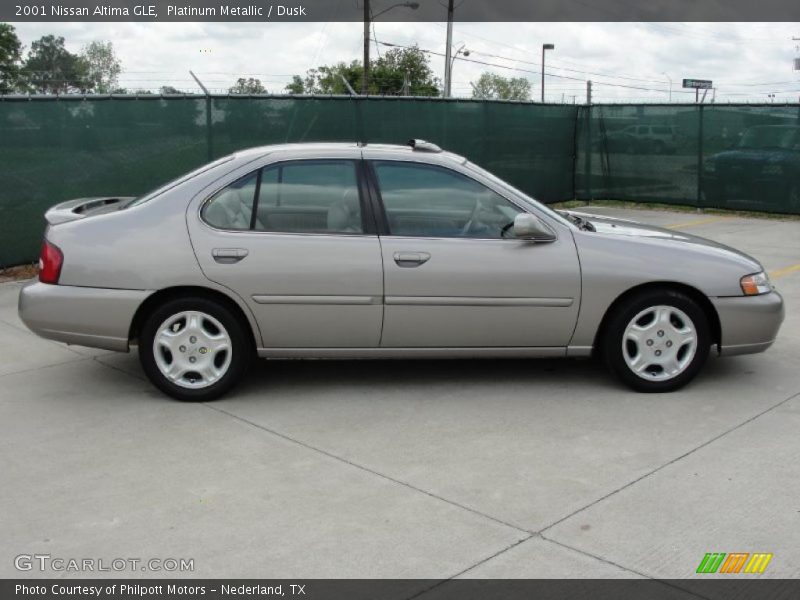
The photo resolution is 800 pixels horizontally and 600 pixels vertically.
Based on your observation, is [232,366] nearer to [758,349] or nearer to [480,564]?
[480,564]

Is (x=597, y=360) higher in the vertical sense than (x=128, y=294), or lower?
lower

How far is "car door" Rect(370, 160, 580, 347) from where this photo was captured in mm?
5531

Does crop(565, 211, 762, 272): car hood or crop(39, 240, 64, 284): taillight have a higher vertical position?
crop(565, 211, 762, 272): car hood

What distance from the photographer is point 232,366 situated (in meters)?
5.53

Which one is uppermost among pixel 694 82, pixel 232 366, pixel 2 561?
pixel 694 82

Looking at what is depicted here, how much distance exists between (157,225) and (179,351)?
2.49 ft

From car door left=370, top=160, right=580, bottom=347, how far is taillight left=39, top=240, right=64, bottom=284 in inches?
76.0

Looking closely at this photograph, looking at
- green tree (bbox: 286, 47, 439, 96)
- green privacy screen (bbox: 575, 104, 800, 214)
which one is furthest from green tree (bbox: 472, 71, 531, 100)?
green privacy screen (bbox: 575, 104, 800, 214)

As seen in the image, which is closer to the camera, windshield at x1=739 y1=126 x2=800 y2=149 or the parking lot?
the parking lot

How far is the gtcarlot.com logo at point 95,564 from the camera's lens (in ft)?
11.7

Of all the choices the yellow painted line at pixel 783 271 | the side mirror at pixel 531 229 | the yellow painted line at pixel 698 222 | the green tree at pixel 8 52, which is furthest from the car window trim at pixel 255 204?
the green tree at pixel 8 52

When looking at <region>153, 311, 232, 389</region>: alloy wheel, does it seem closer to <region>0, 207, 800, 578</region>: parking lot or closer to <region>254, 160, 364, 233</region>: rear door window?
<region>0, 207, 800, 578</region>: parking lot

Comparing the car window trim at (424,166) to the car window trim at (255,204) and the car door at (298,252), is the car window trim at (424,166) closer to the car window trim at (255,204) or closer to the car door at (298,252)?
the car door at (298,252)

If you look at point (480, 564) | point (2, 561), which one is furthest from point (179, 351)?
point (480, 564)
